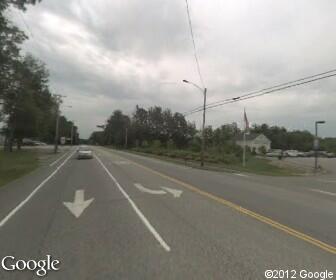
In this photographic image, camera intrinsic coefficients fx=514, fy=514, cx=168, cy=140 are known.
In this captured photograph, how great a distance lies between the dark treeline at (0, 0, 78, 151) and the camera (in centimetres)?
3947

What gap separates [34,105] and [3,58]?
29.6 meters

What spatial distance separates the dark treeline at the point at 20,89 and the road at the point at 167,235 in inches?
714

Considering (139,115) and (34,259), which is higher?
(139,115)

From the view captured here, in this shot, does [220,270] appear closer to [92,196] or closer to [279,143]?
[92,196]

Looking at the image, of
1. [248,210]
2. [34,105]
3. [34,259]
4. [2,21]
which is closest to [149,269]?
[34,259]

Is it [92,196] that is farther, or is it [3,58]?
[3,58]

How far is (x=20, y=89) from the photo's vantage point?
52406mm

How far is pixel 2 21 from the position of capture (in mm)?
32250

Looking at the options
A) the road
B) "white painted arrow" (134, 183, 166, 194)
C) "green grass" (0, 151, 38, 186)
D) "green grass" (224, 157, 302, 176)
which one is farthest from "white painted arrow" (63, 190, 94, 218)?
"green grass" (224, 157, 302, 176)

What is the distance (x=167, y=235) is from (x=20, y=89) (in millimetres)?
45114

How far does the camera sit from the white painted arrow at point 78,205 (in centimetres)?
1423

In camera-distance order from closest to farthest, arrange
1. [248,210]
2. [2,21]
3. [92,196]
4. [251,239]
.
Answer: [251,239] < [248,210] < [92,196] < [2,21]

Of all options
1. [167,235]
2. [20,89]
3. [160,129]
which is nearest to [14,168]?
[20,89]

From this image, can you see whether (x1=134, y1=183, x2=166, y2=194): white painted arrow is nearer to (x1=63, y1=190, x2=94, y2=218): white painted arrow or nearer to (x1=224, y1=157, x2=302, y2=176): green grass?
(x1=63, y1=190, x2=94, y2=218): white painted arrow
